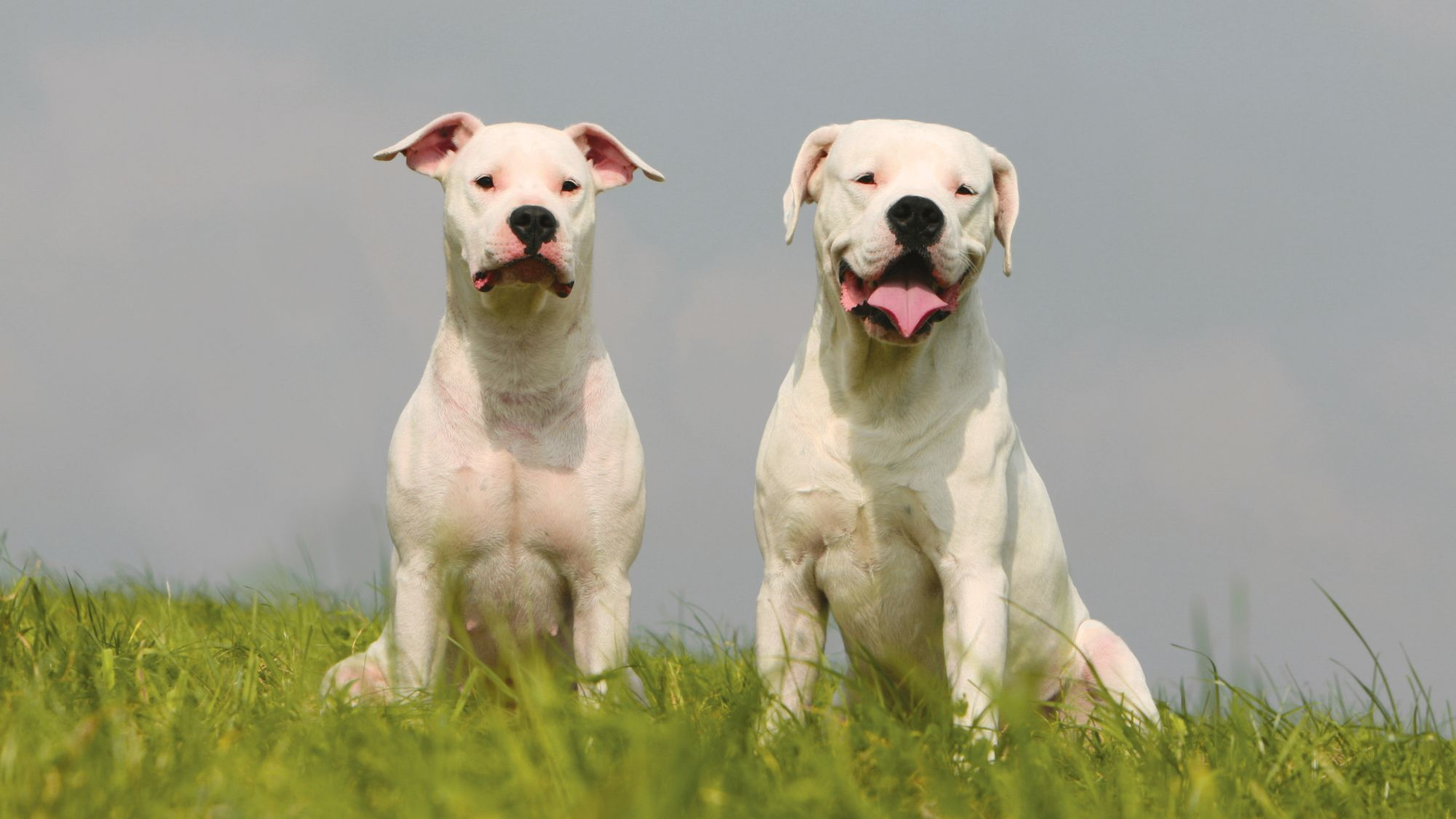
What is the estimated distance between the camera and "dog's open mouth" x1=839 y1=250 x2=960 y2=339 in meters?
5.93

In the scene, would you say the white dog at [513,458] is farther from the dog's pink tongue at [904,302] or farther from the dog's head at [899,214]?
the dog's pink tongue at [904,302]

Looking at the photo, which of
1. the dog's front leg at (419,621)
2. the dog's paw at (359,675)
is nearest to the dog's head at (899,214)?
the dog's front leg at (419,621)

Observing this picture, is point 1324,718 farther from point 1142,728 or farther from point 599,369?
point 599,369

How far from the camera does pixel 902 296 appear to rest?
235 inches

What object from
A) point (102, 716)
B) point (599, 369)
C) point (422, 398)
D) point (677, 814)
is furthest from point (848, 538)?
point (102, 716)

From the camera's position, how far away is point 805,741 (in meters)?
4.87

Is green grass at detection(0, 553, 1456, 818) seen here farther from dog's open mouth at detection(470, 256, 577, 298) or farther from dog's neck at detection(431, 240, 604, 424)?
dog's open mouth at detection(470, 256, 577, 298)

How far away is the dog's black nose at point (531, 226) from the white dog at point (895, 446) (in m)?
1.02

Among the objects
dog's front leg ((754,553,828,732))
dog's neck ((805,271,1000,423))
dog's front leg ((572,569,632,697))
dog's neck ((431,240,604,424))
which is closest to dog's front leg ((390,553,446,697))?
dog's front leg ((572,569,632,697))

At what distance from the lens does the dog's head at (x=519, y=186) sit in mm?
6336

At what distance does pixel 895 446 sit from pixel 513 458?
5.65 ft

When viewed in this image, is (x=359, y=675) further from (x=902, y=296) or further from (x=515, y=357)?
(x=902, y=296)

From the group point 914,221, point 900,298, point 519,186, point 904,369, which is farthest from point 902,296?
point 519,186

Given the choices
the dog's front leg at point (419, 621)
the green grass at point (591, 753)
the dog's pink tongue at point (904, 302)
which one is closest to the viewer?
the green grass at point (591, 753)
